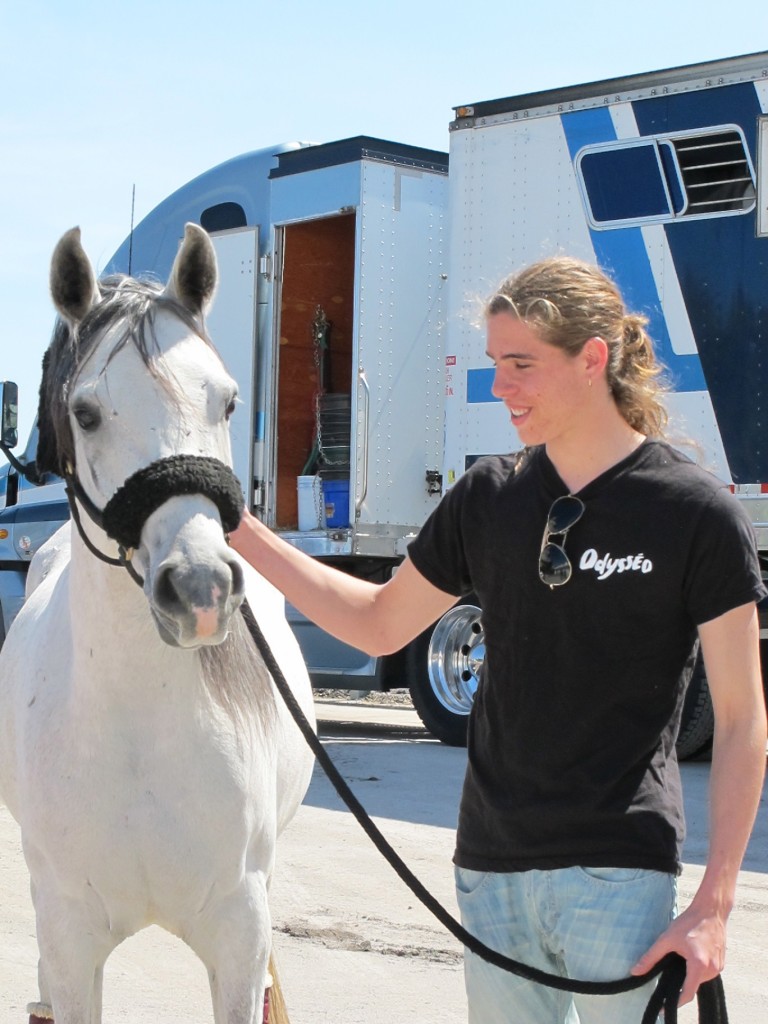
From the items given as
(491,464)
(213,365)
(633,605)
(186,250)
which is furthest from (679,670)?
(186,250)

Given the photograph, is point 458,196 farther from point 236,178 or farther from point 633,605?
point 633,605

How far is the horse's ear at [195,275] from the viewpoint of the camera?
312cm

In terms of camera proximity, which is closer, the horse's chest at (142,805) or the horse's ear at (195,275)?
the horse's chest at (142,805)

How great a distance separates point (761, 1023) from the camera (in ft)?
13.8

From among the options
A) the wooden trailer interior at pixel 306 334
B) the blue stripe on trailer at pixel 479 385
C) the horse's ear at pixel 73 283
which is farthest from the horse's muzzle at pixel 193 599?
the wooden trailer interior at pixel 306 334

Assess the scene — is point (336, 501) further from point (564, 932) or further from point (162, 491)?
point (564, 932)

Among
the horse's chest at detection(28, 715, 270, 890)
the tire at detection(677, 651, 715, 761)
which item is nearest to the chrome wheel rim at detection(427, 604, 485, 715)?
the tire at detection(677, 651, 715, 761)

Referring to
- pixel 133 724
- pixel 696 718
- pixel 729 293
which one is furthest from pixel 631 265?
pixel 133 724

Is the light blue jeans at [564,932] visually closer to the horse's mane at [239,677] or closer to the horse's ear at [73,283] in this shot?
the horse's mane at [239,677]

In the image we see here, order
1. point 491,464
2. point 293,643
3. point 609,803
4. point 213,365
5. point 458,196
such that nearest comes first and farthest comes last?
point 609,803, point 491,464, point 213,365, point 293,643, point 458,196

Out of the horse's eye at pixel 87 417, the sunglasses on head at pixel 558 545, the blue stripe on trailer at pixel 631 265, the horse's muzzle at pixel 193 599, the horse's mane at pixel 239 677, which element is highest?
the blue stripe on trailer at pixel 631 265

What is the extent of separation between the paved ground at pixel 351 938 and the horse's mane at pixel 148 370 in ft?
4.94

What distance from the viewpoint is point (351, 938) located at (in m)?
5.09

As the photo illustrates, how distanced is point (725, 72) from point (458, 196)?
7.15ft
